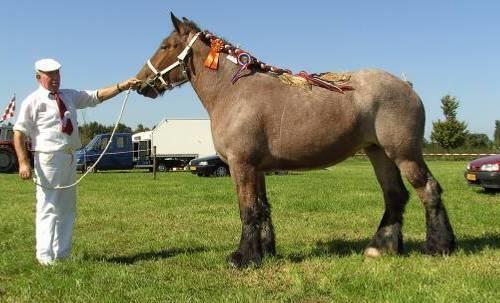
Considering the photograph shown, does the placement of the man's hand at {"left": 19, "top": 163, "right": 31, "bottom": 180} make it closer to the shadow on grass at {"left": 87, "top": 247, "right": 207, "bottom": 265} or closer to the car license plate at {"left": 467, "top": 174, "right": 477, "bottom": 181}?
the shadow on grass at {"left": 87, "top": 247, "right": 207, "bottom": 265}

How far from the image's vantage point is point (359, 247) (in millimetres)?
6746

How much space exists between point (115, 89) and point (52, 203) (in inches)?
57.8

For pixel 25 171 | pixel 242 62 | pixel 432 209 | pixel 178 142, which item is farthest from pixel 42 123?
pixel 178 142

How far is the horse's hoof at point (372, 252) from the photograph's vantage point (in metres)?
5.98

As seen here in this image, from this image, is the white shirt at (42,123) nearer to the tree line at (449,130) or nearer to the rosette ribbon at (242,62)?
the rosette ribbon at (242,62)

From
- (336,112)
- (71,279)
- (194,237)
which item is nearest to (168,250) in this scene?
(194,237)

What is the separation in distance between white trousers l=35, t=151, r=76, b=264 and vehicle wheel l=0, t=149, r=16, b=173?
2727 cm

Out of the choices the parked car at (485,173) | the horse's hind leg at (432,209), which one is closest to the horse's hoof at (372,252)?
the horse's hind leg at (432,209)

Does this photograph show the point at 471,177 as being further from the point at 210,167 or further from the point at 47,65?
the point at 210,167

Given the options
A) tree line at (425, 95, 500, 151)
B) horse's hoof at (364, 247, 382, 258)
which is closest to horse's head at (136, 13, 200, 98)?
horse's hoof at (364, 247, 382, 258)

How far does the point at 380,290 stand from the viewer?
457cm

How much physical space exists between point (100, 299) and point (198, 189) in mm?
11550

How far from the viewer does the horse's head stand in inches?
241

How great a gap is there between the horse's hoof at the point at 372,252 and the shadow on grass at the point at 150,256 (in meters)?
1.98
